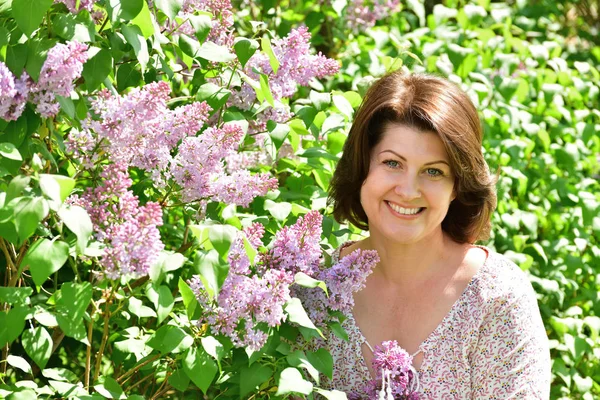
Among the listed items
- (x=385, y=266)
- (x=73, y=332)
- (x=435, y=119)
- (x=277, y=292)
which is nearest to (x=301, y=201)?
(x=385, y=266)

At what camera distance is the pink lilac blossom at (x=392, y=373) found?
2227 mm

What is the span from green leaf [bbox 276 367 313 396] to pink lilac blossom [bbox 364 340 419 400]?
48 cm

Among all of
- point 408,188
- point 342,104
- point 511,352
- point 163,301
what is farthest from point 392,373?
point 163,301

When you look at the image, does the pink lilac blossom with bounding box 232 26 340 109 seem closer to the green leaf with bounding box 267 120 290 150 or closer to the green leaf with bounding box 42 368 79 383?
the green leaf with bounding box 267 120 290 150

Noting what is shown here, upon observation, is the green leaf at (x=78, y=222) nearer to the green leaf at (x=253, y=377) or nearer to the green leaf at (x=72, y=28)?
the green leaf at (x=72, y=28)

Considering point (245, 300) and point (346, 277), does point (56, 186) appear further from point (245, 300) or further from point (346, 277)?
point (346, 277)

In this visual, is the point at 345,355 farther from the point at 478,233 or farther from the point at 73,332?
the point at 73,332

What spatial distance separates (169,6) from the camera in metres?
1.78

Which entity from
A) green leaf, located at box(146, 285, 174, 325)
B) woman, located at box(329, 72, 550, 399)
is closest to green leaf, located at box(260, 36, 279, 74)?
woman, located at box(329, 72, 550, 399)

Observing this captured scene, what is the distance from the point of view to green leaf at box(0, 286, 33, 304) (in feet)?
5.50

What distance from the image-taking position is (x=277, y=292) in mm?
1734

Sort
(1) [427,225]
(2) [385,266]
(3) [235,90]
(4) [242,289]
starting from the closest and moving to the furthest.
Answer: (4) [242,289] → (3) [235,90] → (1) [427,225] → (2) [385,266]

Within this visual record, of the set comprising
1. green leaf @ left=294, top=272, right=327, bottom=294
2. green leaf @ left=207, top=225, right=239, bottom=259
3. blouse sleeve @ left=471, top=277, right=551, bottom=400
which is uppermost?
green leaf @ left=207, top=225, right=239, bottom=259

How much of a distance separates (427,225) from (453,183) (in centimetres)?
13
